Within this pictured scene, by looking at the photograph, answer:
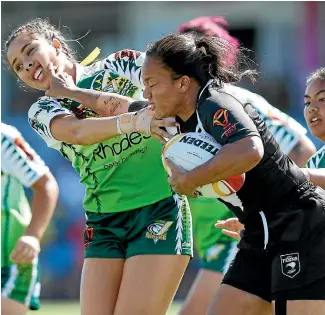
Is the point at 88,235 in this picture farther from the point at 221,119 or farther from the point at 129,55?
the point at 221,119

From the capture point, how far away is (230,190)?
452 cm

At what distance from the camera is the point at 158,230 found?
5.43 metres

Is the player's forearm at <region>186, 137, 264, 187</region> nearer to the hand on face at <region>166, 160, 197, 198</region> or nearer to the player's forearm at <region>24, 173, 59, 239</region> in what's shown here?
the hand on face at <region>166, 160, 197, 198</region>

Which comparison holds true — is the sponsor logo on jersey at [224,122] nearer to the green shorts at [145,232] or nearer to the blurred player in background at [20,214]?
the green shorts at [145,232]

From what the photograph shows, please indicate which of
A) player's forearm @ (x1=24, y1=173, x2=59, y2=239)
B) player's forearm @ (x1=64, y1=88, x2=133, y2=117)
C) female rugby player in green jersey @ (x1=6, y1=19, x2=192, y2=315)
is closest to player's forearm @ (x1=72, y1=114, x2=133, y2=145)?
female rugby player in green jersey @ (x1=6, y1=19, x2=192, y2=315)

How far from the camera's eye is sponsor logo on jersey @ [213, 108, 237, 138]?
4352 mm

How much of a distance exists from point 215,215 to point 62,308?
4.92 m

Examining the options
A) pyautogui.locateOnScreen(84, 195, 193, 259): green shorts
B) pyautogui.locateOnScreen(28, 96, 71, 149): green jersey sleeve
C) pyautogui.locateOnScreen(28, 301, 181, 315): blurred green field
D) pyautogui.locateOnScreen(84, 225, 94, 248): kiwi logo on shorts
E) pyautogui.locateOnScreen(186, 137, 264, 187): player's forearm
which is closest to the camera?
pyautogui.locateOnScreen(186, 137, 264, 187): player's forearm

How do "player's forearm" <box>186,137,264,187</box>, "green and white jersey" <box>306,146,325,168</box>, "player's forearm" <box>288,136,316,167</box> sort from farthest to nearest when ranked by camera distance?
"player's forearm" <box>288,136,316,167</box> < "green and white jersey" <box>306,146,325,168</box> < "player's forearm" <box>186,137,264,187</box>

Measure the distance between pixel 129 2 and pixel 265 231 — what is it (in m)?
13.2

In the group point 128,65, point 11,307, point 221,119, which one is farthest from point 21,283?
point 221,119

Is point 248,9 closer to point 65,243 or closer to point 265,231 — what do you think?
point 65,243

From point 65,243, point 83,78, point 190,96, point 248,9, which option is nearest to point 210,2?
point 248,9

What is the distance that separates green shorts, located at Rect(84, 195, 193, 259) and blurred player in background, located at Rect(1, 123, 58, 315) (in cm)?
48
